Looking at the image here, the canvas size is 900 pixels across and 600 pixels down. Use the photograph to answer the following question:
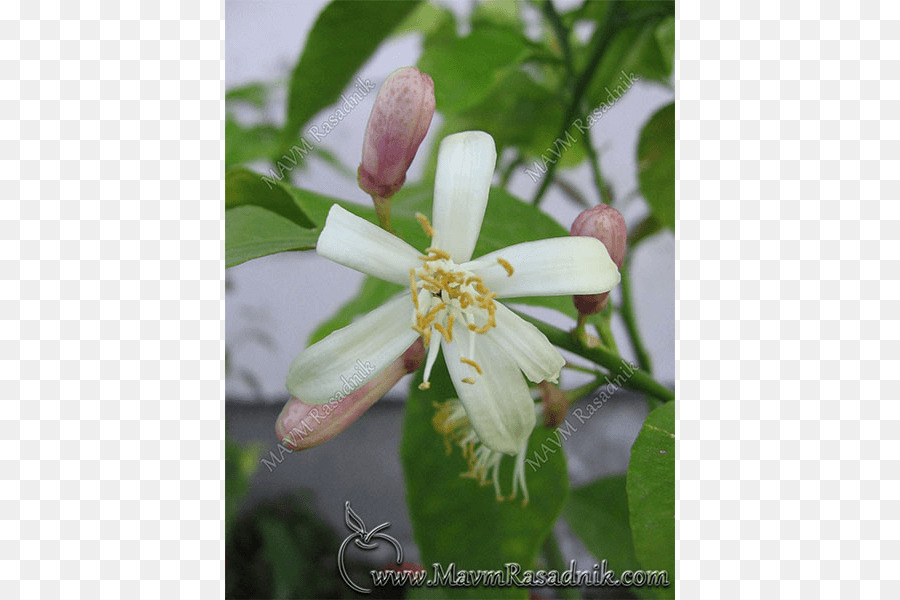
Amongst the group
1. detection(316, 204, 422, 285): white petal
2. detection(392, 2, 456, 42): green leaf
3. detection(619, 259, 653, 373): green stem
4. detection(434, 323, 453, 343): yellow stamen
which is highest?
detection(316, 204, 422, 285): white petal

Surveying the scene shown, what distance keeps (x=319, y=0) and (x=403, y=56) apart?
9 centimetres

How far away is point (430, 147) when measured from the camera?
0.64 meters

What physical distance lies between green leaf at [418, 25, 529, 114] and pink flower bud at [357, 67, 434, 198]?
112mm

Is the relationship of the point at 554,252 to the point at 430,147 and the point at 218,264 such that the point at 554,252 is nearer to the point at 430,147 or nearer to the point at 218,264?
the point at 218,264

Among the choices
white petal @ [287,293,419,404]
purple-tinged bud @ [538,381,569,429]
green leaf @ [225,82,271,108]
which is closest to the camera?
white petal @ [287,293,419,404]

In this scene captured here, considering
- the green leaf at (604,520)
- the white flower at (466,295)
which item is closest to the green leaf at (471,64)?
the white flower at (466,295)

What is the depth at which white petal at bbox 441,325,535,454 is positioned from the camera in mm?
316

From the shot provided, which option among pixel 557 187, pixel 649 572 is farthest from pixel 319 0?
pixel 649 572

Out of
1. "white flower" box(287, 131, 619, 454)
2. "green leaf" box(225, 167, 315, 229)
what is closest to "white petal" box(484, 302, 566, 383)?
→ "white flower" box(287, 131, 619, 454)

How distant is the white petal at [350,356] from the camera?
0.99 feet

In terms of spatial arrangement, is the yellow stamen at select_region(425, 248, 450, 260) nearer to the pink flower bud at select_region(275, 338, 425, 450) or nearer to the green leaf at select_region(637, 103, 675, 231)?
the pink flower bud at select_region(275, 338, 425, 450)

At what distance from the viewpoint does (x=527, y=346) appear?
1.02ft

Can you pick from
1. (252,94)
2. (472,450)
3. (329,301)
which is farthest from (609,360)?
(252,94)

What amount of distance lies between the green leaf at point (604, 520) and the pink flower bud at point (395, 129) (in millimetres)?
315
